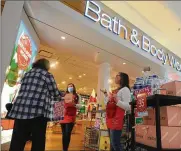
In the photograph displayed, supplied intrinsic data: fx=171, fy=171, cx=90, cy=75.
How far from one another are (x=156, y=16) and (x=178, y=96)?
2117 millimetres

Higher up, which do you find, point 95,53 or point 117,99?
point 95,53

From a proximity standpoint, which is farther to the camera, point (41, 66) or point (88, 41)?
point (88, 41)

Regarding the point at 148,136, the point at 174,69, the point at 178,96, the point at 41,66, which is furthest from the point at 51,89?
the point at 174,69

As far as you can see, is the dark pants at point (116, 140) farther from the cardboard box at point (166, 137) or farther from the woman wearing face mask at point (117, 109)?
the cardboard box at point (166, 137)

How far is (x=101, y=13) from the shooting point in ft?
10.3

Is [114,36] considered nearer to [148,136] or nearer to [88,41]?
[88,41]

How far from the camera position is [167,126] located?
3.83 ft

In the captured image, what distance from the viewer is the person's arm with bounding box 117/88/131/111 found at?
6.05 ft

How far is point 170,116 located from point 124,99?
72cm

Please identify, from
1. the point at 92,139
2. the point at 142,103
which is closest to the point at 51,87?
the point at 142,103

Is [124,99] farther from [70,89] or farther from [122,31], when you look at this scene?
[122,31]

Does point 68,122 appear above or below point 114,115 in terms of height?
below

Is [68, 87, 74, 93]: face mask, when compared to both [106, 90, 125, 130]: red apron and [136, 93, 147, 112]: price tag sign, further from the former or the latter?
[136, 93, 147, 112]: price tag sign

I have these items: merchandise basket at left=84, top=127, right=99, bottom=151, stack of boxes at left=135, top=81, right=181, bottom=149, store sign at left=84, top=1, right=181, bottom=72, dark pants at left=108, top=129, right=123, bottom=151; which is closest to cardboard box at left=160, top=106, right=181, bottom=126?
stack of boxes at left=135, top=81, right=181, bottom=149
